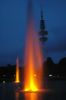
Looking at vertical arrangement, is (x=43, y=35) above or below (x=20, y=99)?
above

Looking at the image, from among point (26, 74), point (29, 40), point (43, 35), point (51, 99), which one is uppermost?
point (43, 35)

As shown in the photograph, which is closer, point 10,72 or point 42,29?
point 42,29

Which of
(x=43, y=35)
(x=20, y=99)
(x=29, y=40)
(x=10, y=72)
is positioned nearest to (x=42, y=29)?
(x=43, y=35)

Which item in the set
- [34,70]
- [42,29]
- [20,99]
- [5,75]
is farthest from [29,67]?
[5,75]

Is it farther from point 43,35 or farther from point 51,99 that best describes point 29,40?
point 43,35

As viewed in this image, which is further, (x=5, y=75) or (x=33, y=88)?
(x=5, y=75)

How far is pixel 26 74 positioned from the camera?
56.6 meters

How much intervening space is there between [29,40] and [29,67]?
361cm

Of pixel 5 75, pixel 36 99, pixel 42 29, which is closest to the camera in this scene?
pixel 36 99

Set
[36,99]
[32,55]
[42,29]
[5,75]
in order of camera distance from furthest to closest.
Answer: [5,75] < [42,29] < [32,55] < [36,99]

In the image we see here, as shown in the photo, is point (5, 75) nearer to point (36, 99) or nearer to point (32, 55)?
point (32, 55)

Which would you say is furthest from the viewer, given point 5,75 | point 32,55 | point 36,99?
point 5,75

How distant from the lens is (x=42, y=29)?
527 ft

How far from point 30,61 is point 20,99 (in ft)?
47.8
